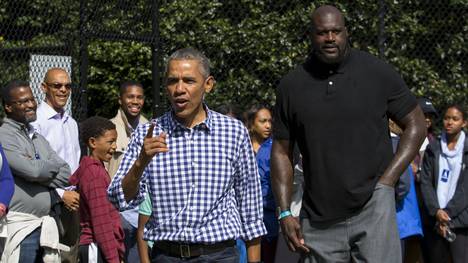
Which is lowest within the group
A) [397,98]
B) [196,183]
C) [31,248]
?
[31,248]

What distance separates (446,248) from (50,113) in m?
4.16

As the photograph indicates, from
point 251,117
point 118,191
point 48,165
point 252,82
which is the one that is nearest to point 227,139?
point 118,191

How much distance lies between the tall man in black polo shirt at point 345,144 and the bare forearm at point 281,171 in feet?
0.35

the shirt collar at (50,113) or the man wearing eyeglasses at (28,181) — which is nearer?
the man wearing eyeglasses at (28,181)

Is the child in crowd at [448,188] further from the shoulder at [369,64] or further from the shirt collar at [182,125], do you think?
the shirt collar at [182,125]

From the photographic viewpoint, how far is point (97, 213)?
25.1 feet

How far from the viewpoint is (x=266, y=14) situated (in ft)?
37.2

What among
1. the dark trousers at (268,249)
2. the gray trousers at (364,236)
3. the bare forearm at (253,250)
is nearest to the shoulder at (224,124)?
the bare forearm at (253,250)

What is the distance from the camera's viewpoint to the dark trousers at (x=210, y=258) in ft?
16.6

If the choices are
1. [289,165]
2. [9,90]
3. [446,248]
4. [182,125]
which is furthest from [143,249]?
[446,248]

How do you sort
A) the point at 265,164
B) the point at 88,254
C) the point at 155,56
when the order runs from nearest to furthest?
the point at 88,254 < the point at 265,164 < the point at 155,56

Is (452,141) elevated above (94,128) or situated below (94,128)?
below

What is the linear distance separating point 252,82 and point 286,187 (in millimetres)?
5299

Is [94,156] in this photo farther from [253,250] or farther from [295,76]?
[253,250]
